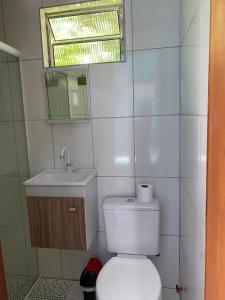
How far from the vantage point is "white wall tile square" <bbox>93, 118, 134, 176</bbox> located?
1.87 meters

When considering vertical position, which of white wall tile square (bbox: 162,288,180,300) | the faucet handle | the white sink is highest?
the faucet handle

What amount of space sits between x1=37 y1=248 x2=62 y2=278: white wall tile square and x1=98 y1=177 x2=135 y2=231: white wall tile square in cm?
65

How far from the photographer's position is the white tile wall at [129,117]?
1.75 meters

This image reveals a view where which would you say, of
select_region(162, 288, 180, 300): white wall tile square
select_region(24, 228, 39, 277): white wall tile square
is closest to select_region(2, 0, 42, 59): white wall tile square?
select_region(24, 228, 39, 277): white wall tile square

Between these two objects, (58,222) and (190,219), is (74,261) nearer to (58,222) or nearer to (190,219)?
(58,222)

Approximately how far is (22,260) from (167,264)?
1.18 metres

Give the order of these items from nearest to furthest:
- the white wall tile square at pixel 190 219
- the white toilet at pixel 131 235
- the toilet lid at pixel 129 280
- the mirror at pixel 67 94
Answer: the white wall tile square at pixel 190 219 → the toilet lid at pixel 129 280 → the white toilet at pixel 131 235 → the mirror at pixel 67 94

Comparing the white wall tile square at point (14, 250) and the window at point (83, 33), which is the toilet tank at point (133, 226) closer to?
the white wall tile square at point (14, 250)

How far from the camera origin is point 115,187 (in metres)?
1.95

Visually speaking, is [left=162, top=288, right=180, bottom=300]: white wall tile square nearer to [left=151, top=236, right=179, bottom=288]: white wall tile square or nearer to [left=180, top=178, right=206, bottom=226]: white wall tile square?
[left=151, top=236, right=179, bottom=288]: white wall tile square

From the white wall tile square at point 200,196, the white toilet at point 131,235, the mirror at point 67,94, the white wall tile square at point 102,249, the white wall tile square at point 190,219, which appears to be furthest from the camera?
the white wall tile square at point 102,249

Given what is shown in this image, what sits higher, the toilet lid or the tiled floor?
the toilet lid

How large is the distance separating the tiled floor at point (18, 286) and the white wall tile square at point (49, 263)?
12 cm

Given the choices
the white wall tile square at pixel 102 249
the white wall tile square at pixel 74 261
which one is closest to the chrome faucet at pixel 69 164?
the white wall tile square at pixel 102 249
